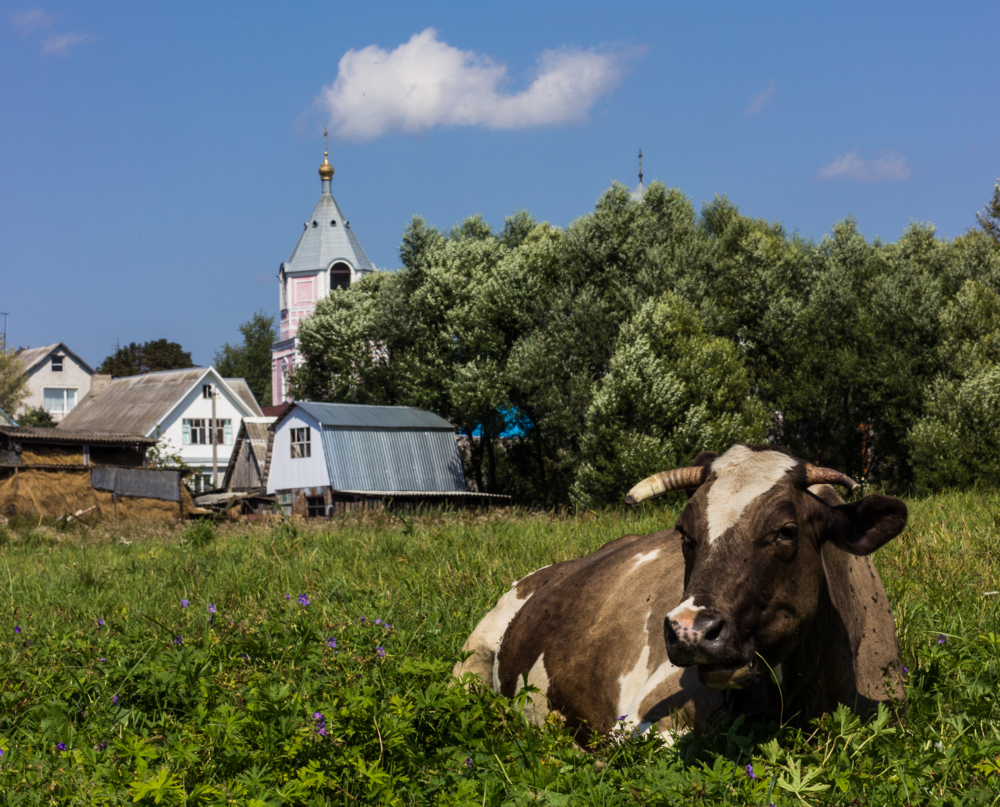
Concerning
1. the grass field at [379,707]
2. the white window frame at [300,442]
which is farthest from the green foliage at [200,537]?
the white window frame at [300,442]

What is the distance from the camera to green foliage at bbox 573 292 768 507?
108 ft

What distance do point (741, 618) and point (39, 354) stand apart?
268 ft

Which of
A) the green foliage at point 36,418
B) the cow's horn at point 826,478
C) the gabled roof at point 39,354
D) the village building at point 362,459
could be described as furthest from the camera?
the gabled roof at point 39,354

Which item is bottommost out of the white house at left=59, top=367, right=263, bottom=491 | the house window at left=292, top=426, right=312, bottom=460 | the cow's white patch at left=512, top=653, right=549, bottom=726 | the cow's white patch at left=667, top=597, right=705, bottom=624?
the cow's white patch at left=512, top=653, right=549, bottom=726

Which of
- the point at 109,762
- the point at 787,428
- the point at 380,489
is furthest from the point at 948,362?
the point at 109,762

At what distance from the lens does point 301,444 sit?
128ft

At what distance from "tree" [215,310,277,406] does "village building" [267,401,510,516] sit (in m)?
69.2

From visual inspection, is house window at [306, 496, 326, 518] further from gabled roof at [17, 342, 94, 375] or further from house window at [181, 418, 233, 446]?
gabled roof at [17, 342, 94, 375]

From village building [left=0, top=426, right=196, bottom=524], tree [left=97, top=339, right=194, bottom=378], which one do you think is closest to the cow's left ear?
village building [left=0, top=426, right=196, bottom=524]

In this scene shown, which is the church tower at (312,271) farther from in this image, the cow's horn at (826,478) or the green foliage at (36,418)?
the cow's horn at (826,478)

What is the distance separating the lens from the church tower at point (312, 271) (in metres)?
75.6

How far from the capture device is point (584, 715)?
4871 mm

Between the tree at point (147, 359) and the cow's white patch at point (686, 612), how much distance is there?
316 ft

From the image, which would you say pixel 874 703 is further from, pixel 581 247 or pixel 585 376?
pixel 581 247
